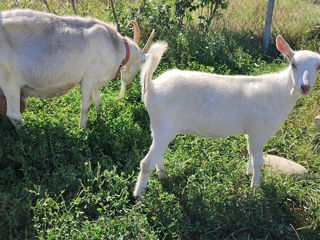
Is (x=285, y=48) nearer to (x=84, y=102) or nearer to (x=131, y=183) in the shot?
(x=131, y=183)

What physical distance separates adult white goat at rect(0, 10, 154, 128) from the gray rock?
227cm

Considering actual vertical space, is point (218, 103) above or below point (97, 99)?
above

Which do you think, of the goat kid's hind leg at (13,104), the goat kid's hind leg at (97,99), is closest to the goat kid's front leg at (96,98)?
the goat kid's hind leg at (97,99)

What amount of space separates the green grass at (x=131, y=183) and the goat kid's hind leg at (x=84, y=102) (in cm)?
11

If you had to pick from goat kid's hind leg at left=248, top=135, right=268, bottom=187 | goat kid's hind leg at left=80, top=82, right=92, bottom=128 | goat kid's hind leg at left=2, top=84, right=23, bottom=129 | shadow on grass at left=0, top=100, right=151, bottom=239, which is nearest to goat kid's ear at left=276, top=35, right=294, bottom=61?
goat kid's hind leg at left=248, top=135, right=268, bottom=187

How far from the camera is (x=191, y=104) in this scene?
3.78 meters

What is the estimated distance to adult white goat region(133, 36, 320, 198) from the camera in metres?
3.74

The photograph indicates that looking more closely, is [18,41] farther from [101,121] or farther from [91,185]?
[91,185]

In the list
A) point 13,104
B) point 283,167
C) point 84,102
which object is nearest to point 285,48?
point 283,167

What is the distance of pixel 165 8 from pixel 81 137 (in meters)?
3.49

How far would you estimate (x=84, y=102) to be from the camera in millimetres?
4914

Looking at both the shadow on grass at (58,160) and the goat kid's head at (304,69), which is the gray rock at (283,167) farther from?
the shadow on grass at (58,160)

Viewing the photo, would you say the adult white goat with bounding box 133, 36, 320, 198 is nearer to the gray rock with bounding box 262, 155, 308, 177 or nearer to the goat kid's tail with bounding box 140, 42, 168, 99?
the goat kid's tail with bounding box 140, 42, 168, 99

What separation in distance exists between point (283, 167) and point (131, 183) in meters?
1.75
